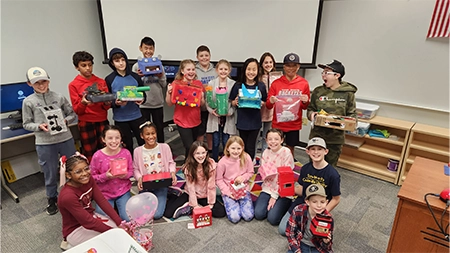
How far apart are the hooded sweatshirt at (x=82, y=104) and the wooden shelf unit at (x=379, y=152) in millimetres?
2733

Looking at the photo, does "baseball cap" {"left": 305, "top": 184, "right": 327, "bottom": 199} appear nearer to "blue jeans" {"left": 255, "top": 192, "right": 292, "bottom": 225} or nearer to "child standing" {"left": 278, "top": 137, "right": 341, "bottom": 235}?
"child standing" {"left": 278, "top": 137, "right": 341, "bottom": 235}

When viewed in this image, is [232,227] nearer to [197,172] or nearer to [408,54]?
[197,172]

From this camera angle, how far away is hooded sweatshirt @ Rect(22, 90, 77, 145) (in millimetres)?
2271

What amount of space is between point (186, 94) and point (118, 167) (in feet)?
3.03

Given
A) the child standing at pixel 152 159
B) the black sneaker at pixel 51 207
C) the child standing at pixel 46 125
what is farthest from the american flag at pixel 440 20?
the black sneaker at pixel 51 207

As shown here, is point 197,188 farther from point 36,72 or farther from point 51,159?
point 36,72

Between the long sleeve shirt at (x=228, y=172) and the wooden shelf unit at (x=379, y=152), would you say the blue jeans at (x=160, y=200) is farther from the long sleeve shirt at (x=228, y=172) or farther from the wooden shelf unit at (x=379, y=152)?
the wooden shelf unit at (x=379, y=152)

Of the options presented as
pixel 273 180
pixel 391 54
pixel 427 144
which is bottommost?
pixel 273 180

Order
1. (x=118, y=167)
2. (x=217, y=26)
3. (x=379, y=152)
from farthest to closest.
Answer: (x=217, y=26) → (x=379, y=152) → (x=118, y=167)

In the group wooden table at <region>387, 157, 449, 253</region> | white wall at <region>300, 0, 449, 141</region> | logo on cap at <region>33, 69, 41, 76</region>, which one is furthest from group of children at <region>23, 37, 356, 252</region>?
white wall at <region>300, 0, 449, 141</region>

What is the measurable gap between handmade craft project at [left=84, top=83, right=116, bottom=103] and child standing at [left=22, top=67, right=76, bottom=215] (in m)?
0.28

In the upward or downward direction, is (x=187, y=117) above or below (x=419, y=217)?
above

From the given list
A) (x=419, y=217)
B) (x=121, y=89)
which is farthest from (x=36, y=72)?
(x=419, y=217)

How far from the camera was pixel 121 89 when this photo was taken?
2566 mm
